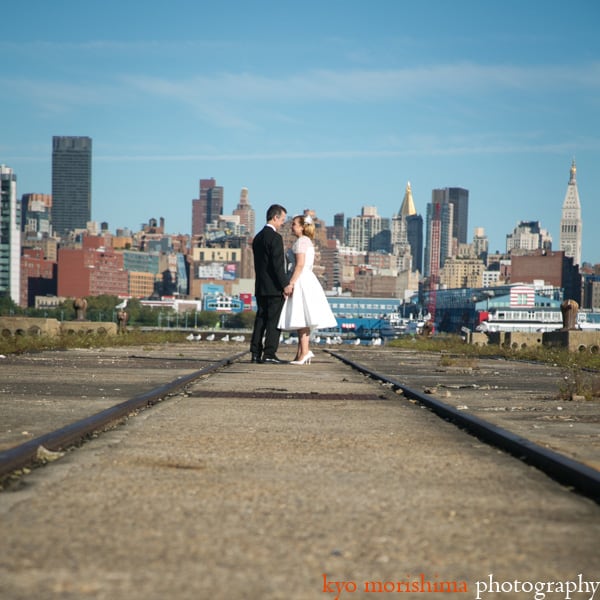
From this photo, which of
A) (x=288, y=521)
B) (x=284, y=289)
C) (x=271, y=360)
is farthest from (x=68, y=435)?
(x=271, y=360)

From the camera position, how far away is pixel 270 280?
14961 millimetres

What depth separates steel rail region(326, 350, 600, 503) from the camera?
441cm

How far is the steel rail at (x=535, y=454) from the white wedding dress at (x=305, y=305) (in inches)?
271

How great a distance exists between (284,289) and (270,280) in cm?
45

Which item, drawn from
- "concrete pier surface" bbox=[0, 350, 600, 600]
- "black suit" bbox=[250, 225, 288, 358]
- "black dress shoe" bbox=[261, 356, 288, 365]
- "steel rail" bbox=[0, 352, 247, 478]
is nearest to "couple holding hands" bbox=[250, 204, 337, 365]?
"black suit" bbox=[250, 225, 288, 358]

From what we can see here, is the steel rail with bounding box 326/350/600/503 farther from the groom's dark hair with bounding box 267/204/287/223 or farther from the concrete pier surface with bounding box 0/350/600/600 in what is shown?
the groom's dark hair with bounding box 267/204/287/223

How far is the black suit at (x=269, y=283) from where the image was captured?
1478 cm

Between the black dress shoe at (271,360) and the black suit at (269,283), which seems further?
the black dress shoe at (271,360)

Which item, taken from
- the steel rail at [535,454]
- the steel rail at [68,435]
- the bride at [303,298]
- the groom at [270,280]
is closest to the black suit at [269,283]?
the groom at [270,280]

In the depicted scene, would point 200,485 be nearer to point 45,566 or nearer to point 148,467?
point 148,467

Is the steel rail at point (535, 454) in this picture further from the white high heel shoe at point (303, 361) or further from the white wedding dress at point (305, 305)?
the white high heel shoe at point (303, 361)

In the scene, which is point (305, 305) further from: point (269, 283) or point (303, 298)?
point (269, 283)

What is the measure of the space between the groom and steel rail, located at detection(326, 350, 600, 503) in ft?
23.4

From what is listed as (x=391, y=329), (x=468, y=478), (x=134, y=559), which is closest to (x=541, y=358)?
(x=468, y=478)
